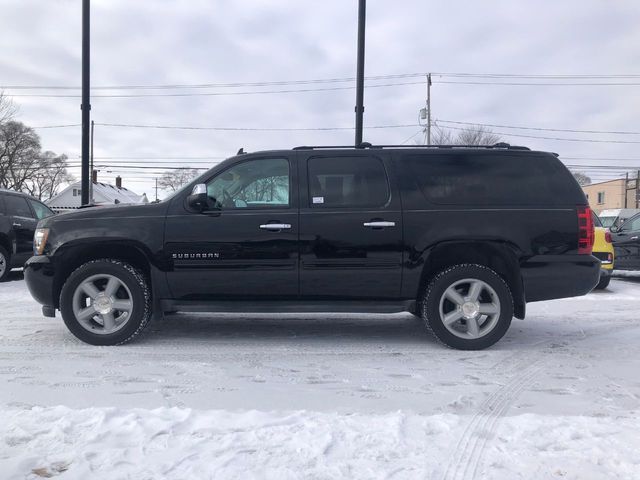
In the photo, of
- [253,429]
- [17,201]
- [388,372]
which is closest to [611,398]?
[388,372]

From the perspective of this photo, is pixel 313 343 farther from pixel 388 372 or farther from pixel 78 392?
pixel 78 392

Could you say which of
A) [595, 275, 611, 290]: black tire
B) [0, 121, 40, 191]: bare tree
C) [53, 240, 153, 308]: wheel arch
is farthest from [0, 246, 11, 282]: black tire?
[0, 121, 40, 191]: bare tree

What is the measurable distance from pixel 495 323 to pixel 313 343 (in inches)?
68.3

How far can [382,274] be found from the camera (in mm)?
4684

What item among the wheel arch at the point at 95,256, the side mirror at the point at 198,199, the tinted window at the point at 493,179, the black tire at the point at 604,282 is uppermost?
the tinted window at the point at 493,179

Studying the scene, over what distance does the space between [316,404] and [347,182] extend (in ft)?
7.11

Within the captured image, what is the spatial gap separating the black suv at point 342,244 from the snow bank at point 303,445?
5.25 feet

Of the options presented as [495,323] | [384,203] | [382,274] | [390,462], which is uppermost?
[384,203]

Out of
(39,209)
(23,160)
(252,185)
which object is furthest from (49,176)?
(252,185)

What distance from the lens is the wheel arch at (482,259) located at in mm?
4711

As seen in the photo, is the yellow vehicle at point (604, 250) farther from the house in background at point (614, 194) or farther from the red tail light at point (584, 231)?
the house in background at point (614, 194)

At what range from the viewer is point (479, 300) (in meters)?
4.75

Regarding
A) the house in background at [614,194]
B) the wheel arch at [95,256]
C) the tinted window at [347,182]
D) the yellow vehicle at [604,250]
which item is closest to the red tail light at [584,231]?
the tinted window at [347,182]

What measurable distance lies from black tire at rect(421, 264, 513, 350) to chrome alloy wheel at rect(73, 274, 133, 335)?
2772mm
